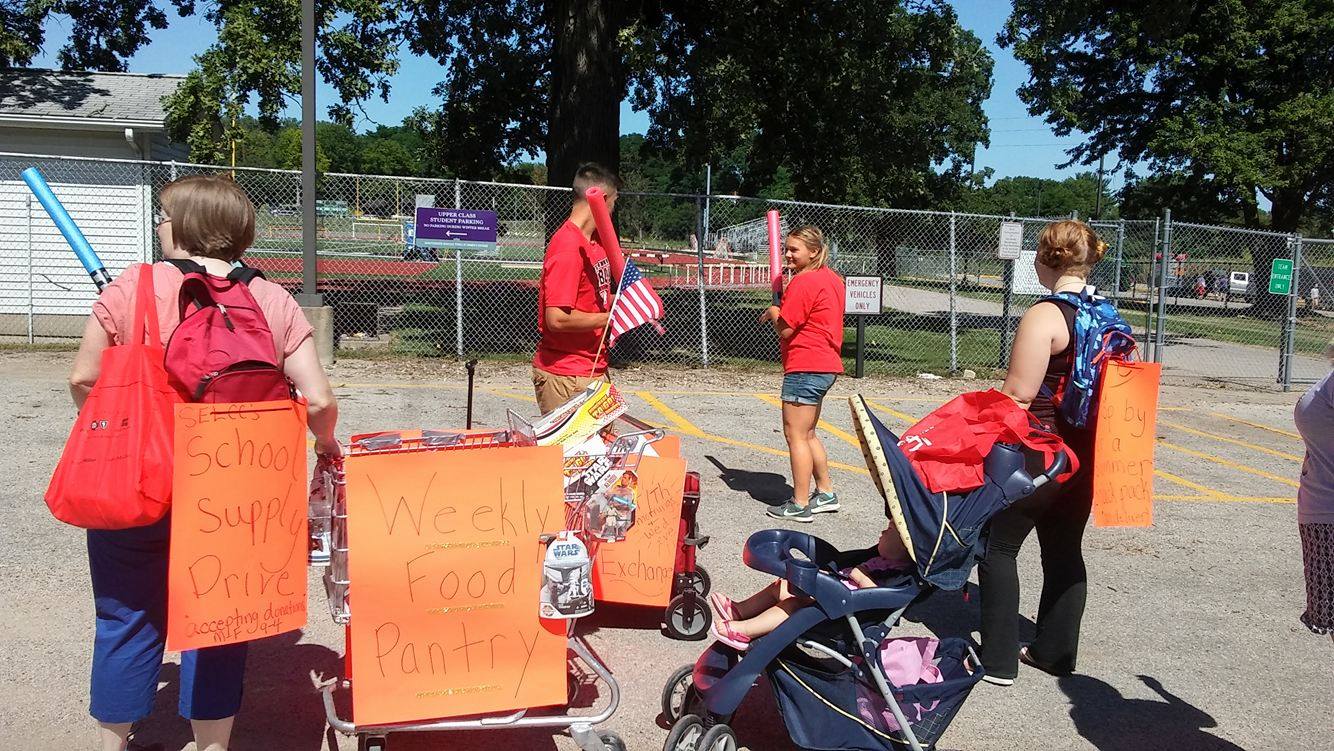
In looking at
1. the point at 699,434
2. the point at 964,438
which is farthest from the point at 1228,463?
the point at 964,438

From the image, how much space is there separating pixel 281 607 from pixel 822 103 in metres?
15.9

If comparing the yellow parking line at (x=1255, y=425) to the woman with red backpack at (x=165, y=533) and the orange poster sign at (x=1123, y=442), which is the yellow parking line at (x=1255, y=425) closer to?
the orange poster sign at (x=1123, y=442)

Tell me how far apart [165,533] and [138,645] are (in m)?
0.37

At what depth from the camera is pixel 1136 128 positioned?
103 feet

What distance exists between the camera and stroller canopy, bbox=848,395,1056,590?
3.25 meters

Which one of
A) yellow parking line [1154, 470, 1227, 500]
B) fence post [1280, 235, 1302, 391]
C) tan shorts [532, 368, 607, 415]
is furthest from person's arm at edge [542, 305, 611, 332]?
fence post [1280, 235, 1302, 391]

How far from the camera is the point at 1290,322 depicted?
13.3 m

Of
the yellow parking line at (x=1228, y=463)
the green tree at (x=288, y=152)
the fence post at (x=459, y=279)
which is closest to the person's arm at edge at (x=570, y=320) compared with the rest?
the yellow parking line at (x=1228, y=463)

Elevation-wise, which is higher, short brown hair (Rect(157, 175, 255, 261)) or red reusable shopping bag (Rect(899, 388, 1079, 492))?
short brown hair (Rect(157, 175, 255, 261))

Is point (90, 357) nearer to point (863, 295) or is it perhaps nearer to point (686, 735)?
point (686, 735)

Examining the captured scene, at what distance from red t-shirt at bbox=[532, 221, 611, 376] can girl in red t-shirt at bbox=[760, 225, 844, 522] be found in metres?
1.68

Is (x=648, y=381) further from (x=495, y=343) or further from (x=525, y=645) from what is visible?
(x=525, y=645)

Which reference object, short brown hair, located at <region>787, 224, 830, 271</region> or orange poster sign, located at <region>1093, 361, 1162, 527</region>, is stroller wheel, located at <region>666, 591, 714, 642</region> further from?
short brown hair, located at <region>787, 224, 830, 271</region>

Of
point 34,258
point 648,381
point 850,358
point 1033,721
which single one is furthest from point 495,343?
point 1033,721
